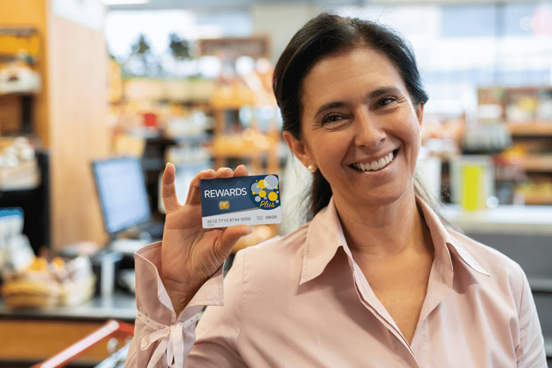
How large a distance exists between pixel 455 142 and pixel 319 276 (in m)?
6.29

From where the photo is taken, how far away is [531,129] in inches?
295

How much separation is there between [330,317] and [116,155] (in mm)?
4187

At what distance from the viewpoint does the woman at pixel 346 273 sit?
44.4 inches

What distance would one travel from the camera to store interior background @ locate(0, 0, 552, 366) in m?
2.45

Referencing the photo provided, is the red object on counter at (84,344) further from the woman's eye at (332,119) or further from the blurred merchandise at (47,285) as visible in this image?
the woman's eye at (332,119)

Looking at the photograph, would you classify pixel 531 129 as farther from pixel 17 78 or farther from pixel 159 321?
pixel 159 321

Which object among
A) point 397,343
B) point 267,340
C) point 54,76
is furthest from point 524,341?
point 54,76

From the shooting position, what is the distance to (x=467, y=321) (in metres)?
1.20

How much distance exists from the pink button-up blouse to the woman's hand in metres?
0.03

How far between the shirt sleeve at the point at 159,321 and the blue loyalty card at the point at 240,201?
143 mm

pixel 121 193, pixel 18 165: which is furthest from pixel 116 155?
pixel 121 193

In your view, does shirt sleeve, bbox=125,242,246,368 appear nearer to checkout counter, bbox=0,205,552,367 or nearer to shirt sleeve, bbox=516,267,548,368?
shirt sleeve, bbox=516,267,548,368

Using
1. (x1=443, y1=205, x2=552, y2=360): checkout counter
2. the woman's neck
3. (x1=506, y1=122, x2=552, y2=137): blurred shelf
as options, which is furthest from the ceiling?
the woman's neck

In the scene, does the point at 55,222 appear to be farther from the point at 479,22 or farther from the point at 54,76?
the point at 479,22
